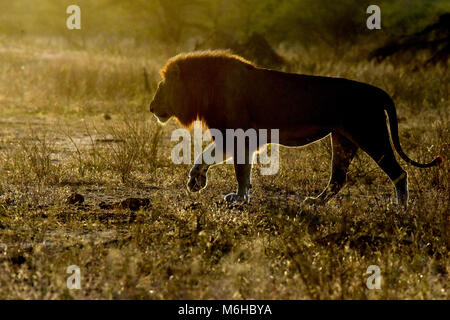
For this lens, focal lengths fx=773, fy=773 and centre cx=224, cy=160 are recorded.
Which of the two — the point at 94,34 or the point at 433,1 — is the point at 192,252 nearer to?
the point at 433,1

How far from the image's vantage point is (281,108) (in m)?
6.43

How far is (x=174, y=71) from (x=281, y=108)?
40.3 inches

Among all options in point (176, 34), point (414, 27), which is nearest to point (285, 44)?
point (176, 34)

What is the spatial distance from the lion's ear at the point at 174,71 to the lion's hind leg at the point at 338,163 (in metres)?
1.45

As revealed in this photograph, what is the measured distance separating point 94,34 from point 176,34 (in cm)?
1688

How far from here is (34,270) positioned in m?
4.50

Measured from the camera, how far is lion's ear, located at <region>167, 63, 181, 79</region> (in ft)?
22.1

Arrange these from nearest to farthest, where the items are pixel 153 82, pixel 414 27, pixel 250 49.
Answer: pixel 153 82
pixel 250 49
pixel 414 27

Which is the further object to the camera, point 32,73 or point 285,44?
point 285,44

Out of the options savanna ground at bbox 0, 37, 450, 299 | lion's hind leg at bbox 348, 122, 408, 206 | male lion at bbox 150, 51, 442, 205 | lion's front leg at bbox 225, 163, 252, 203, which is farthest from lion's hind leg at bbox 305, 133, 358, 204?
lion's front leg at bbox 225, 163, 252, 203

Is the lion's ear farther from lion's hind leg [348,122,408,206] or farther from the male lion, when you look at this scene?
lion's hind leg [348,122,408,206]

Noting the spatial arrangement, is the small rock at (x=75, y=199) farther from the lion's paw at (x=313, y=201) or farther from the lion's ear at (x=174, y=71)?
the lion's paw at (x=313, y=201)

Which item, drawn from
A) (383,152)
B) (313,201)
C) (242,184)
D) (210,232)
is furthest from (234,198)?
(383,152)
